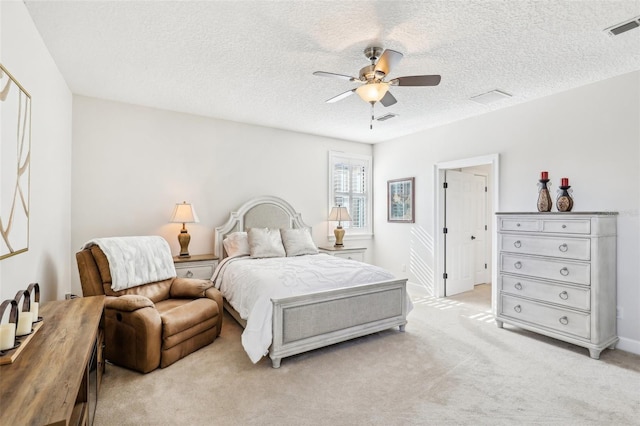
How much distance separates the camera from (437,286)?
5.14 m

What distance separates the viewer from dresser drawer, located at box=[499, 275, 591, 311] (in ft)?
10.0

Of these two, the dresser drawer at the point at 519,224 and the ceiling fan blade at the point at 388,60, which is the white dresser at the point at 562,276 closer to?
the dresser drawer at the point at 519,224

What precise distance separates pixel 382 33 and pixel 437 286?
4.00 m

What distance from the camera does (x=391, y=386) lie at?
248cm

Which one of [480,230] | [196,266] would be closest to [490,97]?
[480,230]

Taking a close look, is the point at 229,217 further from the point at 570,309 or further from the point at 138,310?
the point at 570,309

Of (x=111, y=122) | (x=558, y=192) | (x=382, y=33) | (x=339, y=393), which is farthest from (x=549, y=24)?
(x=111, y=122)

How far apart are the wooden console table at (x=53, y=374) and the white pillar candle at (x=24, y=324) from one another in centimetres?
6

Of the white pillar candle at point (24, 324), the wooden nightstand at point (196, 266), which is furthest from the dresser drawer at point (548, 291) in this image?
the white pillar candle at point (24, 324)

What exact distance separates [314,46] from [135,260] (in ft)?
8.78

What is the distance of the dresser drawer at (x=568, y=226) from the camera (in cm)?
303

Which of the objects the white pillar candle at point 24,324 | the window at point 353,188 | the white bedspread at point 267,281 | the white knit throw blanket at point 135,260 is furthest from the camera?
the window at point 353,188

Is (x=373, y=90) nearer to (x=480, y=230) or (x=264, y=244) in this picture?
(x=264, y=244)

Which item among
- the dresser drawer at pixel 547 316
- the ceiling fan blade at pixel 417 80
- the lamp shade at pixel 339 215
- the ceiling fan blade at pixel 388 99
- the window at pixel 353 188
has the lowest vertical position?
the dresser drawer at pixel 547 316
